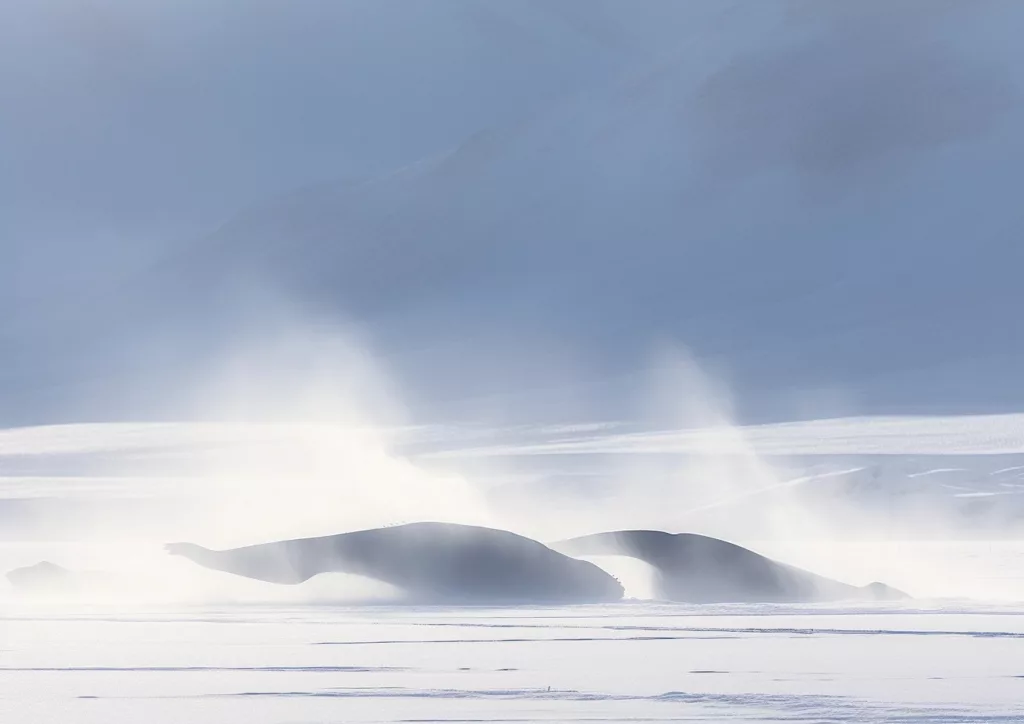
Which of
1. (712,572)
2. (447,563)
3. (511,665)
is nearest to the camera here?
(511,665)

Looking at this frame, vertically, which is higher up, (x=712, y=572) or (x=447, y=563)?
(x=447, y=563)

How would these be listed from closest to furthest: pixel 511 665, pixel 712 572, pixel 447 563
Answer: pixel 511 665 → pixel 447 563 → pixel 712 572

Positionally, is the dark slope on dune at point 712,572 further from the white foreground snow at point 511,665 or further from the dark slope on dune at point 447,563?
the white foreground snow at point 511,665

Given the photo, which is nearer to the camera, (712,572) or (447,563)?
(447,563)

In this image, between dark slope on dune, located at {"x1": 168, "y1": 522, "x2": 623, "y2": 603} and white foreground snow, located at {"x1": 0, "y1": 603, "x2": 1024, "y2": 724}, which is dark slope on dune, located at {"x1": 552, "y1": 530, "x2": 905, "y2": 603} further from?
Answer: white foreground snow, located at {"x1": 0, "y1": 603, "x2": 1024, "y2": 724}

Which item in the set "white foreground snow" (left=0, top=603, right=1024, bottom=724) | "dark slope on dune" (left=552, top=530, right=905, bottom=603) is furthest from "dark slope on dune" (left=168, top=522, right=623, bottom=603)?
"white foreground snow" (left=0, top=603, right=1024, bottom=724)

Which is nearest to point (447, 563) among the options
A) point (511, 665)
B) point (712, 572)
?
point (712, 572)

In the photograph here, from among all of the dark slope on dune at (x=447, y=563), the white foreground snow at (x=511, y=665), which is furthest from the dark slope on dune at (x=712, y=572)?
the white foreground snow at (x=511, y=665)

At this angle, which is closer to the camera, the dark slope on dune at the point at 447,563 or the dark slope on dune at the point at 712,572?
the dark slope on dune at the point at 447,563

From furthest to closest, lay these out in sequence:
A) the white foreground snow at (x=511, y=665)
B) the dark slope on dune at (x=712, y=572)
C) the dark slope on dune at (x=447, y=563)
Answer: the dark slope on dune at (x=712, y=572) < the dark slope on dune at (x=447, y=563) < the white foreground snow at (x=511, y=665)

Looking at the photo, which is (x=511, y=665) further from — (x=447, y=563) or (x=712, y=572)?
(x=712, y=572)

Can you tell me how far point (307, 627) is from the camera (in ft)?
136

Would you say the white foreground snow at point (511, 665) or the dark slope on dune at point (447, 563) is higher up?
the dark slope on dune at point (447, 563)

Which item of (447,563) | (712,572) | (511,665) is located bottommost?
(511,665)
